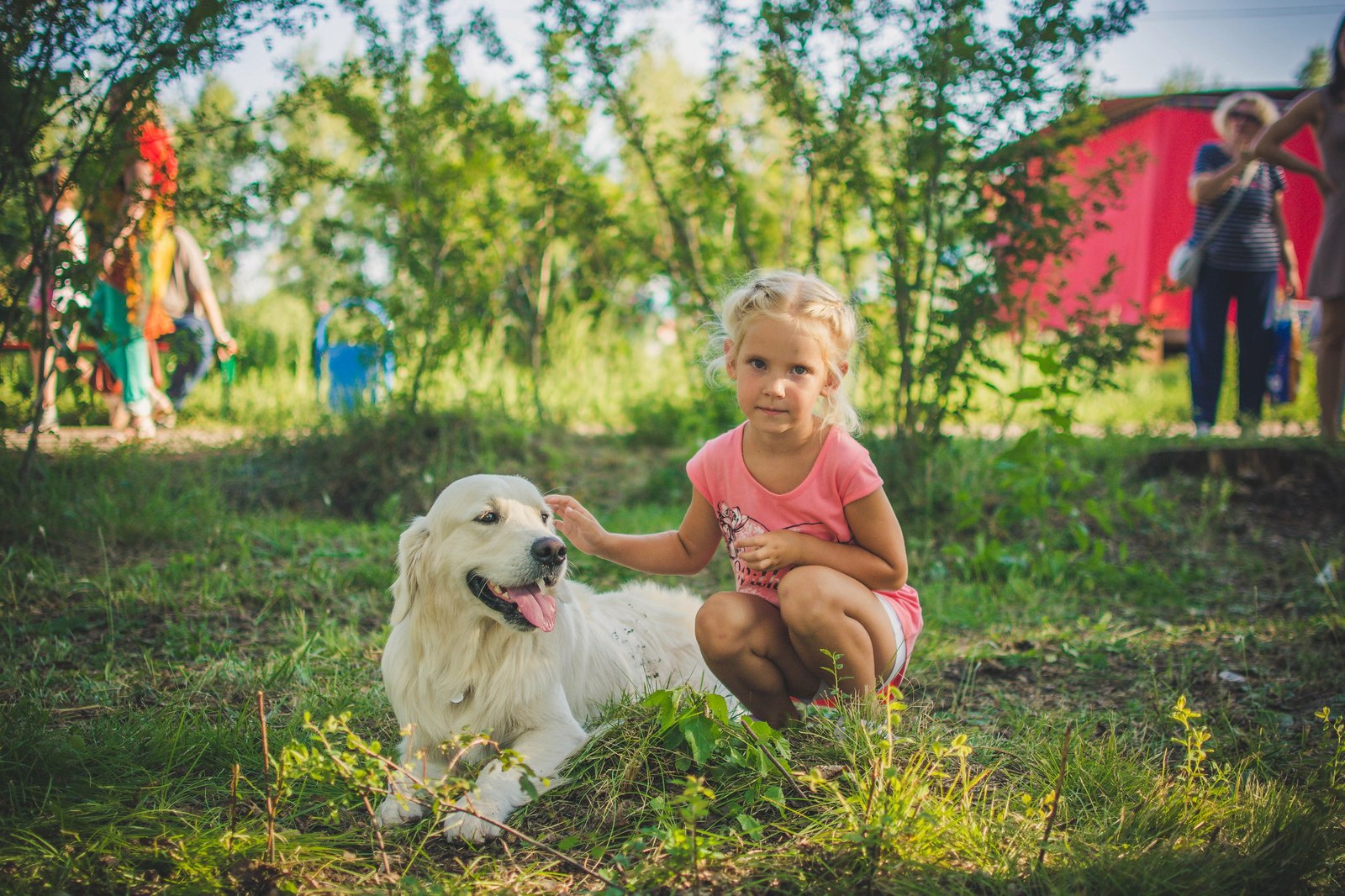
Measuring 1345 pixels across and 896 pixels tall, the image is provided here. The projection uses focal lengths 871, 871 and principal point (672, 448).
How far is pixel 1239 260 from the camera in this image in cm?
626

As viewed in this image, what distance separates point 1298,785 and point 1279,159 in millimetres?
4503

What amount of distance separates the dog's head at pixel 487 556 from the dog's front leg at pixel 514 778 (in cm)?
29

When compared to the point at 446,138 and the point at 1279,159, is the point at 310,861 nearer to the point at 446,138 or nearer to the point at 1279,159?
the point at 446,138

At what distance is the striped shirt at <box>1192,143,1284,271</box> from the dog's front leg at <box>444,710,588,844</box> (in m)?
6.08

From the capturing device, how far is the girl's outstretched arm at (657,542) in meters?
2.64

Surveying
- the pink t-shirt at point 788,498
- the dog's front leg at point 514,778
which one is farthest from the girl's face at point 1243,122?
the dog's front leg at point 514,778

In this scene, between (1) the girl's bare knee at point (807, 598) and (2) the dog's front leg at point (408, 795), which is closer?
(2) the dog's front leg at point (408, 795)

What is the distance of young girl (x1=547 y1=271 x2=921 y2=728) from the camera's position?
2346mm

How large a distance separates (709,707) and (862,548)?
0.64 meters

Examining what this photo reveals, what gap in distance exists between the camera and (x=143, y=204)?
3926mm

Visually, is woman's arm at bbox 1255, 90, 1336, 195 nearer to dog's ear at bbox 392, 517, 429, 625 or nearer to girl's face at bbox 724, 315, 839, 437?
girl's face at bbox 724, 315, 839, 437

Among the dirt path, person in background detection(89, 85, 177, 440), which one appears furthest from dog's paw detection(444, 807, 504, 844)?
the dirt path

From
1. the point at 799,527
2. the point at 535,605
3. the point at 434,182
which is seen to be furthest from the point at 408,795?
the point at 434,182

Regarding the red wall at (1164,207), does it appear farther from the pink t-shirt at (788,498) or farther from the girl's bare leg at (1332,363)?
the pink t-shirt at (788,498)
